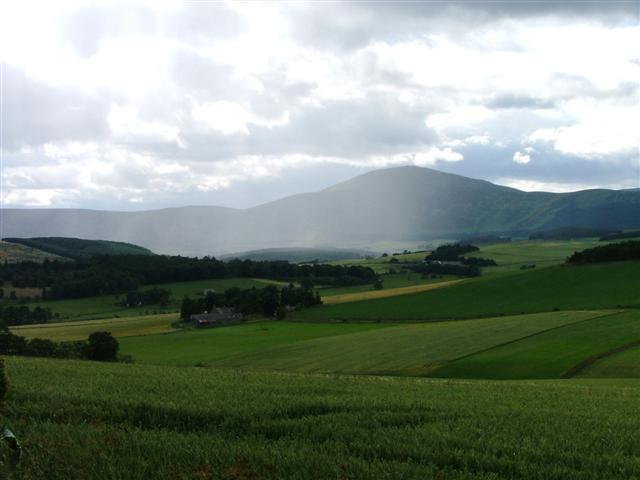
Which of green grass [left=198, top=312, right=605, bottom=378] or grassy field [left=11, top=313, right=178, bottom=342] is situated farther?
grassy field [left=11, top=313, right=178, bottom=342]

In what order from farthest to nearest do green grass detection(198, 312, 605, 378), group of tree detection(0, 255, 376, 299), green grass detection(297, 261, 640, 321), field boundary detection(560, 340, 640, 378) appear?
group of tree detection(0, 255, 376, 299), green grass detection(297, 261, 640, 321), green grass detection(198, 312, 605, 378), field boundary detection(560, 340, 640, 378)

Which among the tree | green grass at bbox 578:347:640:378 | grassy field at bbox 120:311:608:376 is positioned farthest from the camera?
the tree

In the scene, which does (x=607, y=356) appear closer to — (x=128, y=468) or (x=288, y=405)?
(x=288, y=405)

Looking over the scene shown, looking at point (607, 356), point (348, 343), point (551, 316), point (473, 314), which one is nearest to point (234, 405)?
point (607, 356)

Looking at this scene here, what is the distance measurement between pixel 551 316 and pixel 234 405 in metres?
61.7

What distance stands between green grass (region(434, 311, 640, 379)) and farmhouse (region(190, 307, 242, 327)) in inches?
2164

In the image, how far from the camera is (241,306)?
4218 inches

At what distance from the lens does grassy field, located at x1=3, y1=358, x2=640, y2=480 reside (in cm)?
945

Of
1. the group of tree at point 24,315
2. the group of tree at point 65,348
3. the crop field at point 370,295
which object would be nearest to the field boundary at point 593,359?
the group of tree at point 65,348

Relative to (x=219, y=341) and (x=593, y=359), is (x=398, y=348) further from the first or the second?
(x=219, y=341)

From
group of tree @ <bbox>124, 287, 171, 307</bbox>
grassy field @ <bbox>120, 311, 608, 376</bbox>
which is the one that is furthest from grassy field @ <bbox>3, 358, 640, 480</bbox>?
group of tree @ <bbox>124, 287, 171, 307</bbox>

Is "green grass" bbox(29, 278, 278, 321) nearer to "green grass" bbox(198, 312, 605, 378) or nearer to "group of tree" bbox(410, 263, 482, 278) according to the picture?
"group of tree" bbox(410, 263, 482, 278)

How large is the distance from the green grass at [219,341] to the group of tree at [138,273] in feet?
170

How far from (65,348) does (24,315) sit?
2173 inches
